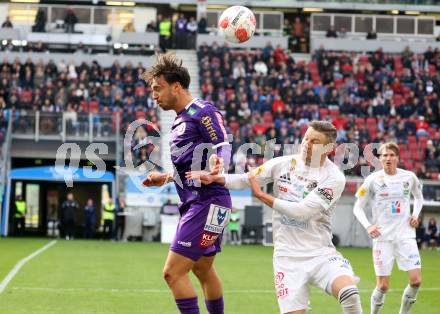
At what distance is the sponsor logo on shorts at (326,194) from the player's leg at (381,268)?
3694mm

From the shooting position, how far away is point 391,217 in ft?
40.4

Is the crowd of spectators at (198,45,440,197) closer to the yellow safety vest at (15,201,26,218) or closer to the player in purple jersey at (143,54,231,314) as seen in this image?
the yellow safety vest at (15,201,26,218)

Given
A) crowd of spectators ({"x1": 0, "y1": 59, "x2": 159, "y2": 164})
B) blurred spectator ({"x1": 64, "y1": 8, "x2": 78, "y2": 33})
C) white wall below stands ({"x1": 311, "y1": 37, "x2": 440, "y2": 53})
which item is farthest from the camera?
white wall below stands ({"x1": 311, "y1": 37, "x2": 440, "y2": 53})

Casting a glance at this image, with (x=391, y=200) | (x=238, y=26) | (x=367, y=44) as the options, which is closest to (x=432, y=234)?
(x=367, y=44)

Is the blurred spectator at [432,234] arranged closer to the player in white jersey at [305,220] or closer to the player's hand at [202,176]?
the player in white jersey at [305,220]

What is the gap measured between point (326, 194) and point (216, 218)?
101cm

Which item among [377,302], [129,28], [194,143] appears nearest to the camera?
[194,143]

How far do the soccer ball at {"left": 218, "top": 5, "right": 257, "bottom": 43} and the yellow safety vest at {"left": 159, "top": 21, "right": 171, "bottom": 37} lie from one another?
30663 mm

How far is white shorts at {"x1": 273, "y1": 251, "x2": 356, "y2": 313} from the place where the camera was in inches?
318

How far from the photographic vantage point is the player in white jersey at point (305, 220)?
26.3 ft

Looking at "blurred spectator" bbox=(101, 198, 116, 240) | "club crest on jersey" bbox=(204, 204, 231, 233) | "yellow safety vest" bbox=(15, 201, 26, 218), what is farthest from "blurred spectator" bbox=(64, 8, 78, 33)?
"club crest on jersey" bbox=(204, 204, 231, 233)

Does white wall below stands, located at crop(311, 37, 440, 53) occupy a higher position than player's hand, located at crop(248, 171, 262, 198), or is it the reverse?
white wall below stands, located at crop(311, 37, 440, 53)

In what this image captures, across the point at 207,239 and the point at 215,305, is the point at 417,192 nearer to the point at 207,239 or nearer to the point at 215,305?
the point at 215,305

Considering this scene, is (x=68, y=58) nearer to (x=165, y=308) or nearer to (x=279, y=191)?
(x=165, y=308)
